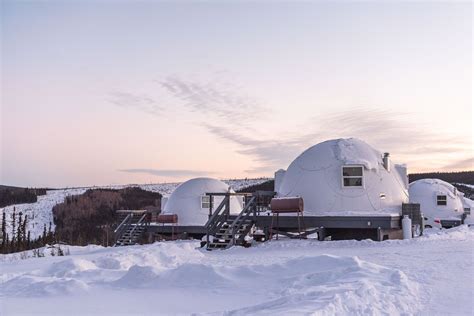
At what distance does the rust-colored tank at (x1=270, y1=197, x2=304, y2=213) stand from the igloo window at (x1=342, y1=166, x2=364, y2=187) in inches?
87.9

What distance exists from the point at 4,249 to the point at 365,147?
17.8 m

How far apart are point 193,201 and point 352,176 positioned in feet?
35.6

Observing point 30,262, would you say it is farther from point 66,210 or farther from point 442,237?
point 66,210

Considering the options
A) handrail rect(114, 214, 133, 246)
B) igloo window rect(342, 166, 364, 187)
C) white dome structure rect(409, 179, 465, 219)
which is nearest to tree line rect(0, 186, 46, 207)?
handrail rect(114, 214, 133, 246)

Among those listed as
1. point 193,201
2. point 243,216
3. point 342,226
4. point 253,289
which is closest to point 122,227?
point 193,201

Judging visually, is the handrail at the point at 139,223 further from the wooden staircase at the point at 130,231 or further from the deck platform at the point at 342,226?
the deck platform at the point at 342,226

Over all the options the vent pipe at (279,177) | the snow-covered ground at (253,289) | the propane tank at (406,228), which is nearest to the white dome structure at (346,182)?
the propane tank at (406,228)

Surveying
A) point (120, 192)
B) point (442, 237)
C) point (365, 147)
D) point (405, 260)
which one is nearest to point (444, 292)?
point (405, 260)

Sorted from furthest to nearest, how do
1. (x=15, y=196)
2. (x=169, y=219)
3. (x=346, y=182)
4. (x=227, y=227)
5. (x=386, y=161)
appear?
(x=15, y=196) → (x=169, y=219) → (x=386, y=161) → (x=346, y=182) → (x=227, y=227)

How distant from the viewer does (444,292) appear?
24.4 ft

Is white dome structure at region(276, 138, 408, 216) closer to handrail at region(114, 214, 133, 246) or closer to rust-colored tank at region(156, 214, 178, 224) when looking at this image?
rust-colored tank at region(156, 214, 178, 224)

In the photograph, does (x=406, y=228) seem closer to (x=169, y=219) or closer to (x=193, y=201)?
(x=193, y=201)

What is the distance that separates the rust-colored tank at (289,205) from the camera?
1838cm

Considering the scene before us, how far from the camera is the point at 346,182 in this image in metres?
19.4
